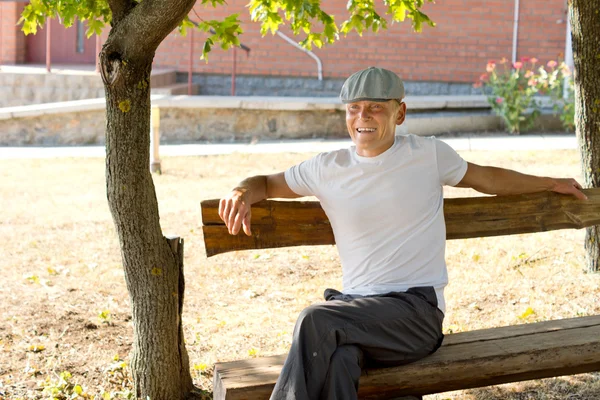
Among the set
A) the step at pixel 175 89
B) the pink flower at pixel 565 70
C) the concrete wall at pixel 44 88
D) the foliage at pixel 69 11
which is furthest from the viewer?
the concrete wall at pixel 44 88

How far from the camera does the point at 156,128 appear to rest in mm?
9703

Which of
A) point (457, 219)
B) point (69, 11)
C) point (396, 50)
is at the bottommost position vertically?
point (457, 219)

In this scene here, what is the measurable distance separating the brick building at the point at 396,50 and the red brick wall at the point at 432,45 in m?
0.02

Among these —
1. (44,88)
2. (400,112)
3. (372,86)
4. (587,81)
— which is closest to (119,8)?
(372,86)

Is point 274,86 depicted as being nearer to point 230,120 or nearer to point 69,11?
point 230,120

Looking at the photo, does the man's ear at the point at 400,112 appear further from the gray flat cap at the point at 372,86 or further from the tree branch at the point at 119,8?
the tree branch at the point at 119,8

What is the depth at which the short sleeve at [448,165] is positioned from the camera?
139 inches

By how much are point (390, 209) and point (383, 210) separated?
28 mm

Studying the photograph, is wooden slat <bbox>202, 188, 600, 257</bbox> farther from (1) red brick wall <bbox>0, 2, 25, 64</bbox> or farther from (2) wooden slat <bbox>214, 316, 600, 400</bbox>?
(1) red brick wall <bbox>0, 2, 25, 64</bbox>

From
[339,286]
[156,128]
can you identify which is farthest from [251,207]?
[156,128]

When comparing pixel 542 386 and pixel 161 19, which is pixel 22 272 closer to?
pixel 161 19

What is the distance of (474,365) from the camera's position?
11.0 feet

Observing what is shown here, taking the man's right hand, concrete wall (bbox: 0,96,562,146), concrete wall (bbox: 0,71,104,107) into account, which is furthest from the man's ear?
concrete wall (bbox: 0,71,104,107)

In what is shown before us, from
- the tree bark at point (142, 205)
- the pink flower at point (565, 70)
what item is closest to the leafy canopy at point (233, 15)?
the tree bark at point (142, 205)
